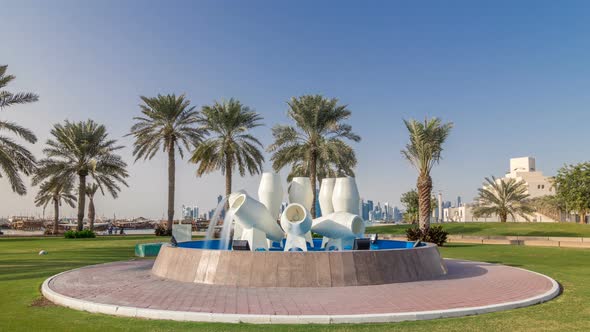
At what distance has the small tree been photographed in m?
47.2

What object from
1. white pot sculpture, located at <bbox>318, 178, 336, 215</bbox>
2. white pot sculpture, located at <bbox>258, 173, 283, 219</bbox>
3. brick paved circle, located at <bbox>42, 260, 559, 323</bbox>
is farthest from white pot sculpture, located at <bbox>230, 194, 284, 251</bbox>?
brick paved circle, located at <bbox>42, 260, 559, 323</bbox>

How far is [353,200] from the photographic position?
49.1 feet

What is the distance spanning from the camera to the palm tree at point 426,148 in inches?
1164

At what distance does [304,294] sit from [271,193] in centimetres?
636

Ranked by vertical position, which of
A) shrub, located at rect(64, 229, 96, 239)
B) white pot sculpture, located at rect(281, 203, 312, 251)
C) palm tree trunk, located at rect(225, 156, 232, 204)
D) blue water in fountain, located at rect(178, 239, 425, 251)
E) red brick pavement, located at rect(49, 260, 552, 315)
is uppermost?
palm tree trunk, located at rect(225, 156, 232, 204)

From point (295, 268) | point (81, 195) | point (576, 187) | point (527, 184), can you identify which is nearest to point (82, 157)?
point (81, 195)

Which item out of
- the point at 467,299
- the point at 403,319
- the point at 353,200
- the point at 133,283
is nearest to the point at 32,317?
the point at 133,283

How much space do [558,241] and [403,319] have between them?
26.5 metres

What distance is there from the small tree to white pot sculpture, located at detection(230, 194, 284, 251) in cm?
4557

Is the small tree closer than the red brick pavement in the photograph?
No

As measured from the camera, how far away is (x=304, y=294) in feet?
30.5

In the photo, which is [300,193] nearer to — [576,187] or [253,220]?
[253,220]

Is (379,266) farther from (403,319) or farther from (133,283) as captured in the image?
(133,283)

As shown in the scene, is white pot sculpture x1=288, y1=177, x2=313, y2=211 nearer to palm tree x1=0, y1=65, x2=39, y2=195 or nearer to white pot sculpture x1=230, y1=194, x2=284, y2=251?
white pot sculpture x1=230, y1=194, x2=284, y2=251
